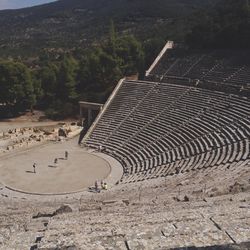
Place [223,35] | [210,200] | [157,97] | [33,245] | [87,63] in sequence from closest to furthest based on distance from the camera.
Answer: [33,245]
[210,200]
[157,97]
[223,35]
[87,63]

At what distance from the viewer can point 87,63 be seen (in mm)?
49750

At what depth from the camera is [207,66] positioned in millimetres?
42312

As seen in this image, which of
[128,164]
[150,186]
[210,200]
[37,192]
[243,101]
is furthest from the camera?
[243,101]

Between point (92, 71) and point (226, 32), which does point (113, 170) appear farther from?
point (226, 32)

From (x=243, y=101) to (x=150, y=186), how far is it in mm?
13102

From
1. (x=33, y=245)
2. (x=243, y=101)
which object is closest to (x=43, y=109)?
(x=243, y=101)

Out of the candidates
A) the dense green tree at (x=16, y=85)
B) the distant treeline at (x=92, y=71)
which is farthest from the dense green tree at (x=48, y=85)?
the dense green tree at (x=16, y=85)

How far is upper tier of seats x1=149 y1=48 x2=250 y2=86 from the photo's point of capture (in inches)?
1527

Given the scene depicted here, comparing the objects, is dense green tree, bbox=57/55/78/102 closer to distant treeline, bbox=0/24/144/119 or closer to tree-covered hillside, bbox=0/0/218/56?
distant treeline, bbox=0/24/144/119

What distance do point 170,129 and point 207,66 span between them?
12.3 meters

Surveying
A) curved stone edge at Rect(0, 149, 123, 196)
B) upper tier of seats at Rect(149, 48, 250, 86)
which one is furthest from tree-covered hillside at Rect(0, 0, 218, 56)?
curved stone edge at Rect(0, 149, 123, 196)

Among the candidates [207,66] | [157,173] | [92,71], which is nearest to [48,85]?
[92,71]

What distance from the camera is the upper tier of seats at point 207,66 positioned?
38.8 m

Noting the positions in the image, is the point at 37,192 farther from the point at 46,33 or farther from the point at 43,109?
the point at 46,33
